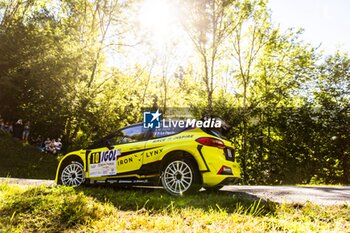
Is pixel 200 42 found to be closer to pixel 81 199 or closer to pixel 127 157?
pixel 127 157

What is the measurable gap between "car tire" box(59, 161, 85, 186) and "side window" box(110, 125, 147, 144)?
1.04m

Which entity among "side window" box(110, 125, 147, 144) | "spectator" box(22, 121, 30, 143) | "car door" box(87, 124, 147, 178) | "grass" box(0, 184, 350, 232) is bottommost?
"grass" box(0, 184, 350, 232)

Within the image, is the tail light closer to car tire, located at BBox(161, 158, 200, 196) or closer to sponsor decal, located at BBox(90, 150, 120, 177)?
car tire, located at BBox(161, 158, 200, 196)

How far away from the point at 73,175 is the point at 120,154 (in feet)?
4.69

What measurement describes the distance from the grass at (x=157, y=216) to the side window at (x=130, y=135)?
177cm

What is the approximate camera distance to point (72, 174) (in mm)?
7762

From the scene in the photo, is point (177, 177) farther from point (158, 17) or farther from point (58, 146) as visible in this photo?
point (58, 146)

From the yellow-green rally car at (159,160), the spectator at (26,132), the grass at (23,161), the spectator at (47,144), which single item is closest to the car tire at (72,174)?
the yellow-green rally car at (159,160)

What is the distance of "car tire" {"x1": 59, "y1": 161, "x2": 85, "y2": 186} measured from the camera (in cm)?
766

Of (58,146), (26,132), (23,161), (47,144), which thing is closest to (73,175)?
(23,161)

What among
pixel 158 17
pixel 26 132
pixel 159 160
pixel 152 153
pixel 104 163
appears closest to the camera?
pixel 159 160

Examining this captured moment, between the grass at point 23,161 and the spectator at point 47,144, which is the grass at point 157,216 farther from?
the spectator at point 47,144

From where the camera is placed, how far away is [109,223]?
424cm

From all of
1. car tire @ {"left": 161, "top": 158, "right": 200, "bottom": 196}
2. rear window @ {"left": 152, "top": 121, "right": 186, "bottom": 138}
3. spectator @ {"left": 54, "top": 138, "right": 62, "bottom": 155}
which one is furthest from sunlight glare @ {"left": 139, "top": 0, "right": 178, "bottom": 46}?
car tire @ {"left": 161, "top": 158, "right": 200, "bottom": 196}
